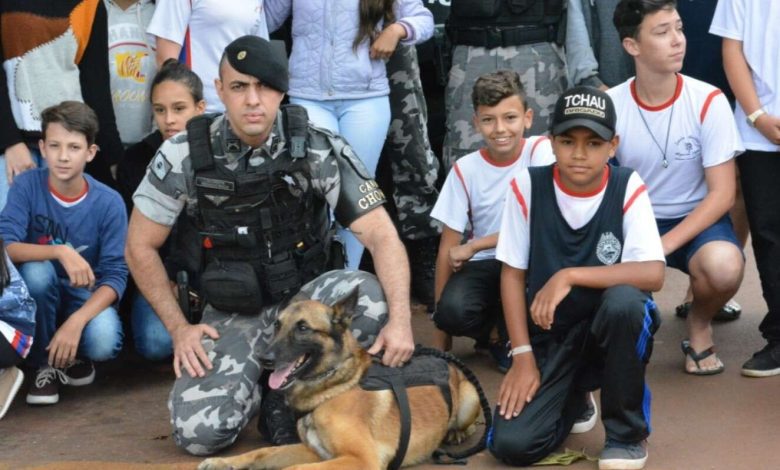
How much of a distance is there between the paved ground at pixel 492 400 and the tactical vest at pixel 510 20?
152 cm

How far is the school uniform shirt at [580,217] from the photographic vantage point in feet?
15.2

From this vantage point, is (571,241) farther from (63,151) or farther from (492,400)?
(63,151)

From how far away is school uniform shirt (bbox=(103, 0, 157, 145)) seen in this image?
6.19 meters

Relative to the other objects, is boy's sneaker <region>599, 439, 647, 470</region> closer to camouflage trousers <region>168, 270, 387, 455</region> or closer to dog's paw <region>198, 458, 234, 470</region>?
camouflage trousers <region>168, 270, 387, 455</region>

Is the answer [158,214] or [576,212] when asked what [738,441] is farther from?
[158,214]

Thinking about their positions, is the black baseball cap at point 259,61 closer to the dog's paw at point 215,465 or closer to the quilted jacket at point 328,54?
the quilted jacket at point 328,54

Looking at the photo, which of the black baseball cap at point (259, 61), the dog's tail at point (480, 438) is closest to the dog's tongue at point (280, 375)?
the dog's tail at point (480, 438)

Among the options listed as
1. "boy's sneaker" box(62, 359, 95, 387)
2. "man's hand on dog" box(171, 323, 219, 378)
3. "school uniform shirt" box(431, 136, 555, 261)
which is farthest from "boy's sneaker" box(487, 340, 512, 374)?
"boy's sneaker" box(62, 359, 95, 387)

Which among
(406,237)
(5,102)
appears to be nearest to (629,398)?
(406,237)

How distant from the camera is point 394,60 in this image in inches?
256

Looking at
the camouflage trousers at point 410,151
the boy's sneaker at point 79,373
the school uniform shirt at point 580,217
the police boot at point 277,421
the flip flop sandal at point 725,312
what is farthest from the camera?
the camouflage trousers at point 410,151

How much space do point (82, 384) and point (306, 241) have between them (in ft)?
4.73

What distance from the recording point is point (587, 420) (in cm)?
501

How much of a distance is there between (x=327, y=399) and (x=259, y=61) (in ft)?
4.40
